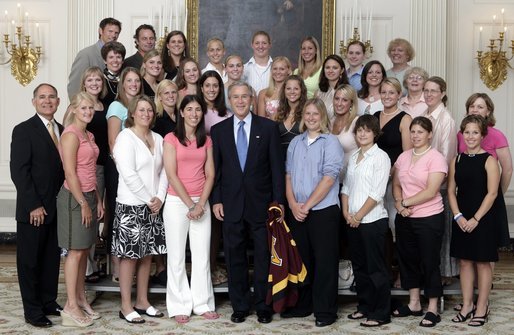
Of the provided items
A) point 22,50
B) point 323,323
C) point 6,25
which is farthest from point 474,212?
point 6,25

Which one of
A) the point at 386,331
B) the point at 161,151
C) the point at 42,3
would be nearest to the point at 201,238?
the point at 161,151

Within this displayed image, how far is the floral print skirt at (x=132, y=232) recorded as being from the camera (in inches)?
243

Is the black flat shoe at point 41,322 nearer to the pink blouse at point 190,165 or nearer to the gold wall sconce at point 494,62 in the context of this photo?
the pink blouse at point 190,165

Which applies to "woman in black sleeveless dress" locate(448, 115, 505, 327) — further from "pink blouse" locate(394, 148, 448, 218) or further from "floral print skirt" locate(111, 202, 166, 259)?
"floral print skirt" locate(111, 202, 166, 259)

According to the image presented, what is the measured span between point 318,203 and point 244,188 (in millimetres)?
589

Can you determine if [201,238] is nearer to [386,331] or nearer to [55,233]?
[55,233]

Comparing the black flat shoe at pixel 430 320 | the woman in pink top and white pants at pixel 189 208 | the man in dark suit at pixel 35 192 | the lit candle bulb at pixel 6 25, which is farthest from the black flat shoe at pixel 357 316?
the lit candle bulb at pixel 6 25

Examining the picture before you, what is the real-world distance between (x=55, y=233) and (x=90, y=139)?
0.78 metres

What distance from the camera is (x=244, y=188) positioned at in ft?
20.6

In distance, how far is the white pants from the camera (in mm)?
6285

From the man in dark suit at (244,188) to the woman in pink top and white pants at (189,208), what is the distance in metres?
0.12

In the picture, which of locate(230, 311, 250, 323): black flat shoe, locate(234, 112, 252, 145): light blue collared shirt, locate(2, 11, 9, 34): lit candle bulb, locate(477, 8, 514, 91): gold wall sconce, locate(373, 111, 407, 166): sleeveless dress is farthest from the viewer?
locate(2, 11, 9, 34): lit candle bulb

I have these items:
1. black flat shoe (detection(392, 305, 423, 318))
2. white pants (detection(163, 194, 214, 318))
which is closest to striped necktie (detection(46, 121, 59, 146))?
white pants (detection(163, 194, 214, 318))

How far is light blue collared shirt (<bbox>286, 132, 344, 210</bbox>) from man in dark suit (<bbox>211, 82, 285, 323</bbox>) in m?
0.13
